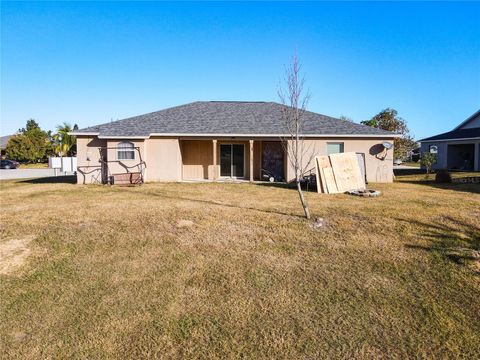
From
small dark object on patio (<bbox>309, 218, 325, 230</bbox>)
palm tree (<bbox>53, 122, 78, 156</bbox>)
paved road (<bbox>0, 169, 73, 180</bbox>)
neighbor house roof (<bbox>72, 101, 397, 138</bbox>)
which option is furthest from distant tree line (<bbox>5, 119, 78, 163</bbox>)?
small dark object on patio (<bbox>309, 218, 325, 230</bbox>)

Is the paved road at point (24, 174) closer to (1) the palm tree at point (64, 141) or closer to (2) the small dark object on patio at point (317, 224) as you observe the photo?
(1) the palm tree at point (64, 141)

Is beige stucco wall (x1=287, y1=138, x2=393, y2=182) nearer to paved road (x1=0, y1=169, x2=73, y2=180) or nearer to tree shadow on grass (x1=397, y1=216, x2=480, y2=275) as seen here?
tree shadow on grass (x1=397, y1=216, x2=480, y2=275)

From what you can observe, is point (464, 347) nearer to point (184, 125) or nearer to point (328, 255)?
point (328, 255)

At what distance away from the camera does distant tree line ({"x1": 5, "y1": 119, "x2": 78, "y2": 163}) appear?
41.7 meters

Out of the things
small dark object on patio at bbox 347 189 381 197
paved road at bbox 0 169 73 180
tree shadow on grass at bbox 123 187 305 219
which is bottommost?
tree shadow on grass at bbox 123 187 305 219

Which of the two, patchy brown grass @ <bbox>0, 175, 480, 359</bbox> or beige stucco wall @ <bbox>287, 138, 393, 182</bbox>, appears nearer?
patchy brown grass @ <bbox>0, 175, 480, 359</bbox>

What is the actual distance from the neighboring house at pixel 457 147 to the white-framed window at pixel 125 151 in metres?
26.4

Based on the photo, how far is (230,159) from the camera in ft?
61.2

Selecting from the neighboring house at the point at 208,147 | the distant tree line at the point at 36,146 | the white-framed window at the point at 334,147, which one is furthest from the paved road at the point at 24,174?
the white-framed window at the point at 334,147

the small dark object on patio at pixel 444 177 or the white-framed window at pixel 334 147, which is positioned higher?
the white-framed window at pixel 334 147

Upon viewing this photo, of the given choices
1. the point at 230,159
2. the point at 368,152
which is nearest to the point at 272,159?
the point at 230,159

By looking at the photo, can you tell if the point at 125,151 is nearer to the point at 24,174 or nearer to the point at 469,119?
the point at 24,174

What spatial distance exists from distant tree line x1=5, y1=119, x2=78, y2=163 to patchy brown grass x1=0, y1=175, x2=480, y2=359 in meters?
39.5

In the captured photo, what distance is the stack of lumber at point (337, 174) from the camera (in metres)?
12.8
